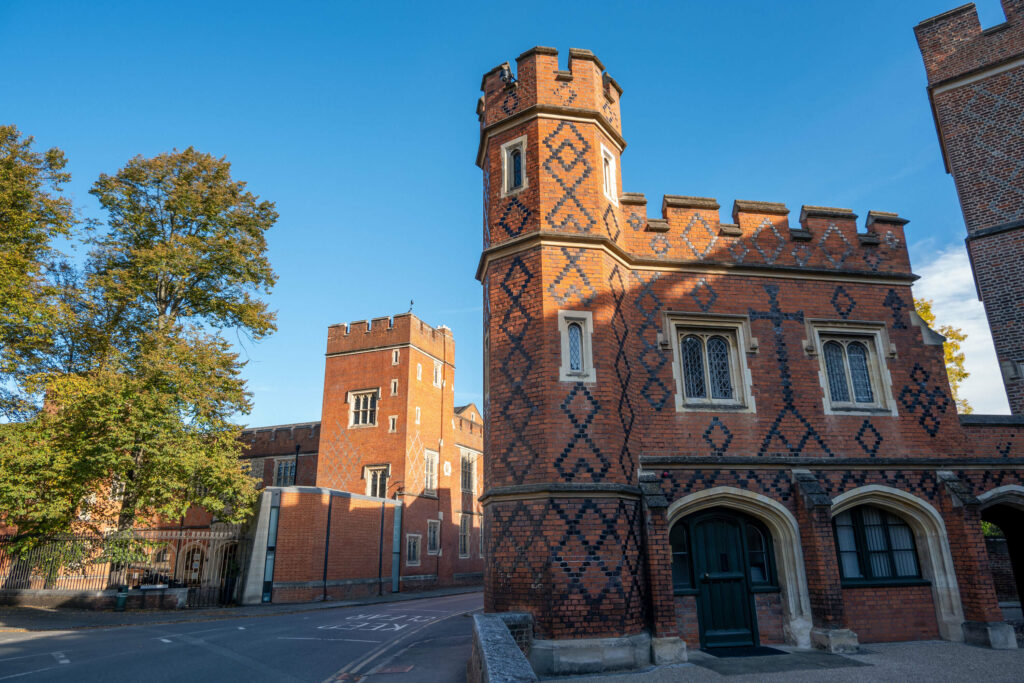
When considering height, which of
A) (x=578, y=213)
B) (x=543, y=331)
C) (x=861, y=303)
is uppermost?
(x=578, y=213)

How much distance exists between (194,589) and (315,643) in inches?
383

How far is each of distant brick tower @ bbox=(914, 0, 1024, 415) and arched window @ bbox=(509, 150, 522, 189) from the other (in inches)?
437

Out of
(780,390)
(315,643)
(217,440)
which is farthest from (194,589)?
(780,390)

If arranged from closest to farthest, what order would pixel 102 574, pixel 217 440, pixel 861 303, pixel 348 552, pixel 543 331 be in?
1. pixel 543 331
2. pixel 861 303
3. pixel 102 574
4. pixel 217 440
5. pixel 348 552

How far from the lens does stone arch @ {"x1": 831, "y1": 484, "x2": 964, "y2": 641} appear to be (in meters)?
10.1

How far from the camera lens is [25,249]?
1755 centimetres

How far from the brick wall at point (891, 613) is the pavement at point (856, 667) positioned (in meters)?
0.48

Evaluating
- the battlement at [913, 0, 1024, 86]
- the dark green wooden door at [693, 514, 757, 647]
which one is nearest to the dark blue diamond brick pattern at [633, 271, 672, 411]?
the dark green wooden door at [693, 514, 757, 647]

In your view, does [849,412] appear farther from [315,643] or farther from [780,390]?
[315,643]

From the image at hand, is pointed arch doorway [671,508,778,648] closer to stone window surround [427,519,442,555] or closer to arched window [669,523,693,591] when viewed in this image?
arched window [669,523,693,591]

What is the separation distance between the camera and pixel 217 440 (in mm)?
19062

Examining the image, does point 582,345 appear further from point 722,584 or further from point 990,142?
point 990,142

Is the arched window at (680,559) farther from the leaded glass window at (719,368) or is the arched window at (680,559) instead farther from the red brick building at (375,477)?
the red brick building at (375,477)

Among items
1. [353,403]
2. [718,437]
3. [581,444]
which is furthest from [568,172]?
[353,403]
